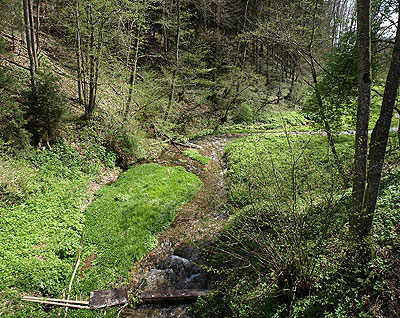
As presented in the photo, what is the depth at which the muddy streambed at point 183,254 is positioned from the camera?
5371 mm

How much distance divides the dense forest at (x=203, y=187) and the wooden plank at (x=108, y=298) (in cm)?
17

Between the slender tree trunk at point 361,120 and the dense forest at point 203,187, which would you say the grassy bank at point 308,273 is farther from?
the slender tree trunk at point 361,120

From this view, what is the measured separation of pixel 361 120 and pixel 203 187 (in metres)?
7.35

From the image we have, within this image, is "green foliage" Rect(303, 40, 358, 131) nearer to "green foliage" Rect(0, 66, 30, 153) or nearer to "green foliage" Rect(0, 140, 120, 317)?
"green foliage" Rect(0, 140, 120, 317)

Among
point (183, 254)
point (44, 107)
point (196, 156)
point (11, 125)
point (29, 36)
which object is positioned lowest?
point (183, 254)

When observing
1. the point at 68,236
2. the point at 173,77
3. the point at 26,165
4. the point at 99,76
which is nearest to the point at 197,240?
the point at 68,236

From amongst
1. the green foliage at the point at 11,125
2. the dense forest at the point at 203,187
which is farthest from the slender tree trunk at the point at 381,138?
the green foliage at the point at 11,125

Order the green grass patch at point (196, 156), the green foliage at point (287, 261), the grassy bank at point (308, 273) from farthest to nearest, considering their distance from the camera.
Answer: the green grass patch at point (196, 156)
the green foliage at point (287, 261)
the grassy bank at point (308, 273)

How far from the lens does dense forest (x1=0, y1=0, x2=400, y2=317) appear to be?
4.11m

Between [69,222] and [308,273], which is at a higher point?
[308,273]

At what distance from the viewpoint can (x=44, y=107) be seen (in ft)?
27.0

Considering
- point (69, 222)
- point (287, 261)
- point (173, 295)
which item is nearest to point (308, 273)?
point (287, 261)

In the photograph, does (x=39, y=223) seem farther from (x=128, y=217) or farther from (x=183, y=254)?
(x=183, y=254)

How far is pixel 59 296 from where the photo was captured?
508 cm
